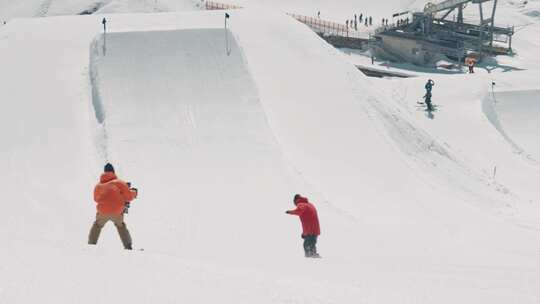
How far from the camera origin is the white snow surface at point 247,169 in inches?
311

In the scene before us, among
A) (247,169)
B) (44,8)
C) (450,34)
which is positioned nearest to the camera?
(247,169)

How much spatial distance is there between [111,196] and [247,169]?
7.91 m

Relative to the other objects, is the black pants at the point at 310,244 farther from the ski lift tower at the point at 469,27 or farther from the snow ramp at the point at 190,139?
the ski lift tower at the point at 469,27

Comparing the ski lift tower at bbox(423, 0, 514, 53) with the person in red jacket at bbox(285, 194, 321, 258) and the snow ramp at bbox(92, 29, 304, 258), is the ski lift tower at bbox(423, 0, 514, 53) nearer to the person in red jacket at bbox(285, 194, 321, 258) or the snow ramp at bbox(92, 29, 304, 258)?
the snow ramp at bbox(92, 29, 304, 258)

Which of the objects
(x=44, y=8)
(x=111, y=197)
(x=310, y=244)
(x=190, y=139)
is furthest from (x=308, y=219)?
(x=44, y=8)

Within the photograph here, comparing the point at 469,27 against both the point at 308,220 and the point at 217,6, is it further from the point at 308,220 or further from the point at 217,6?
the point at 308,220

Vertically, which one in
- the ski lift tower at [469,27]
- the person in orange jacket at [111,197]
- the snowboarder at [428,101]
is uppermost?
the person in orange jacket at [111,197]

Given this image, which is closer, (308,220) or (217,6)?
(308,220)

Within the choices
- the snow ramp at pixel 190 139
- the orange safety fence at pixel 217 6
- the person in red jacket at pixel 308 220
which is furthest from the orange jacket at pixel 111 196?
the orange safety fence at pixel 217 6

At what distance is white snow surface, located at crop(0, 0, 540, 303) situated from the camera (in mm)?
7895

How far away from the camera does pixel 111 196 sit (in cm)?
939

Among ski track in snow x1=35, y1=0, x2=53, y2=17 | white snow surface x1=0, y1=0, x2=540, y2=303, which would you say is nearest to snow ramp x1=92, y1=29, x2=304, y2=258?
white snow surface x1=0, y1=0, x2=540, y2=303

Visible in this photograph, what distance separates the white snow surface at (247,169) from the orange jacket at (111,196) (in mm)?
684

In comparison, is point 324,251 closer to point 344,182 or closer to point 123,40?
point 344,182
